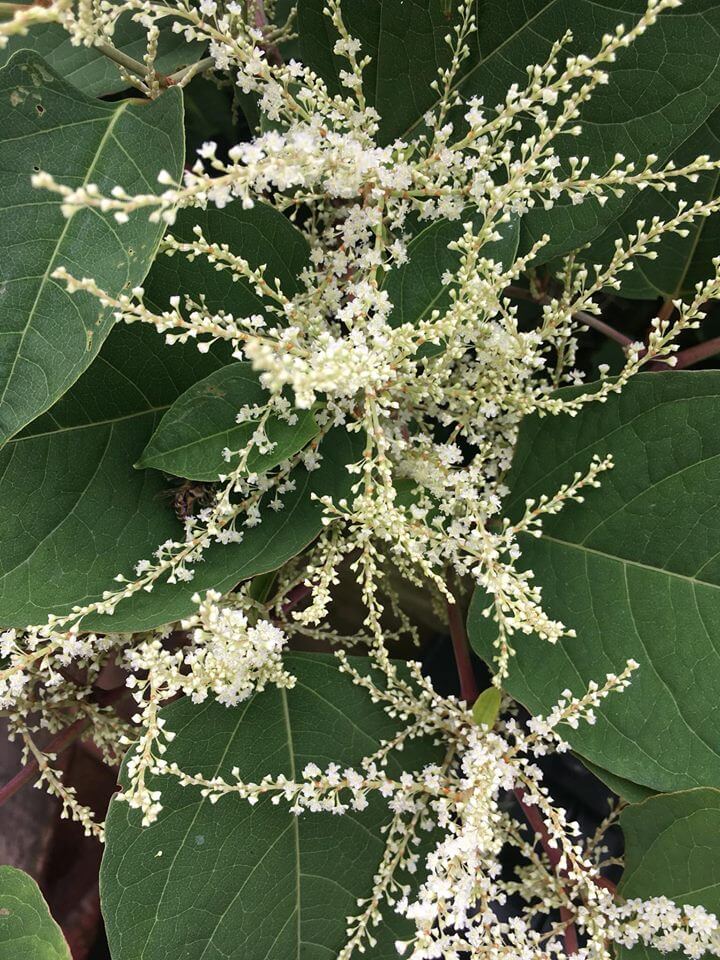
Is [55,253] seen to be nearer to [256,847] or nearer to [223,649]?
[223,649]

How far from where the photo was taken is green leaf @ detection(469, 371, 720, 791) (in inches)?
29.8

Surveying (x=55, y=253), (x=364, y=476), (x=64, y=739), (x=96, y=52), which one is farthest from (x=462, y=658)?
(x=96, y=52)

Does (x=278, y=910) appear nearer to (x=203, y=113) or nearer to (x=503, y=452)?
(x=503, y=452)

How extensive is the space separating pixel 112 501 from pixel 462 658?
42cm

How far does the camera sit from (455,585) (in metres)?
0.94

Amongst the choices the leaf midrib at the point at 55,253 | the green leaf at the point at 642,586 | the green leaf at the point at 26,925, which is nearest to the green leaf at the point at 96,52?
the leaf midrib at the point at 55,253

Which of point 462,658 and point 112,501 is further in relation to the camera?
point 462,658

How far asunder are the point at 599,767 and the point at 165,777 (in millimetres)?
430

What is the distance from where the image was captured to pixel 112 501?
77cm

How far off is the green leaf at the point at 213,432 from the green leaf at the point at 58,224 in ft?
0.33

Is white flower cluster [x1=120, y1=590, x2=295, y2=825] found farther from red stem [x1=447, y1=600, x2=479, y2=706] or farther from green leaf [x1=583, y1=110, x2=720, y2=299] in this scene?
green leaf [x1=583, y1=110, x2=720, y2=299]

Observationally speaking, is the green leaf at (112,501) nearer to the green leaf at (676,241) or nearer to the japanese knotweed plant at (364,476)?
the japanese knotweed plant at (364,476)

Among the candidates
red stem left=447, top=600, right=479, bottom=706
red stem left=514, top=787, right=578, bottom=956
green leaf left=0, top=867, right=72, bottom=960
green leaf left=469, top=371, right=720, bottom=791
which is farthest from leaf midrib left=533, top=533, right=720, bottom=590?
green leaf left=0, top=867, right=72, bottom=960

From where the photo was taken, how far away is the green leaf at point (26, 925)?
0.75m
